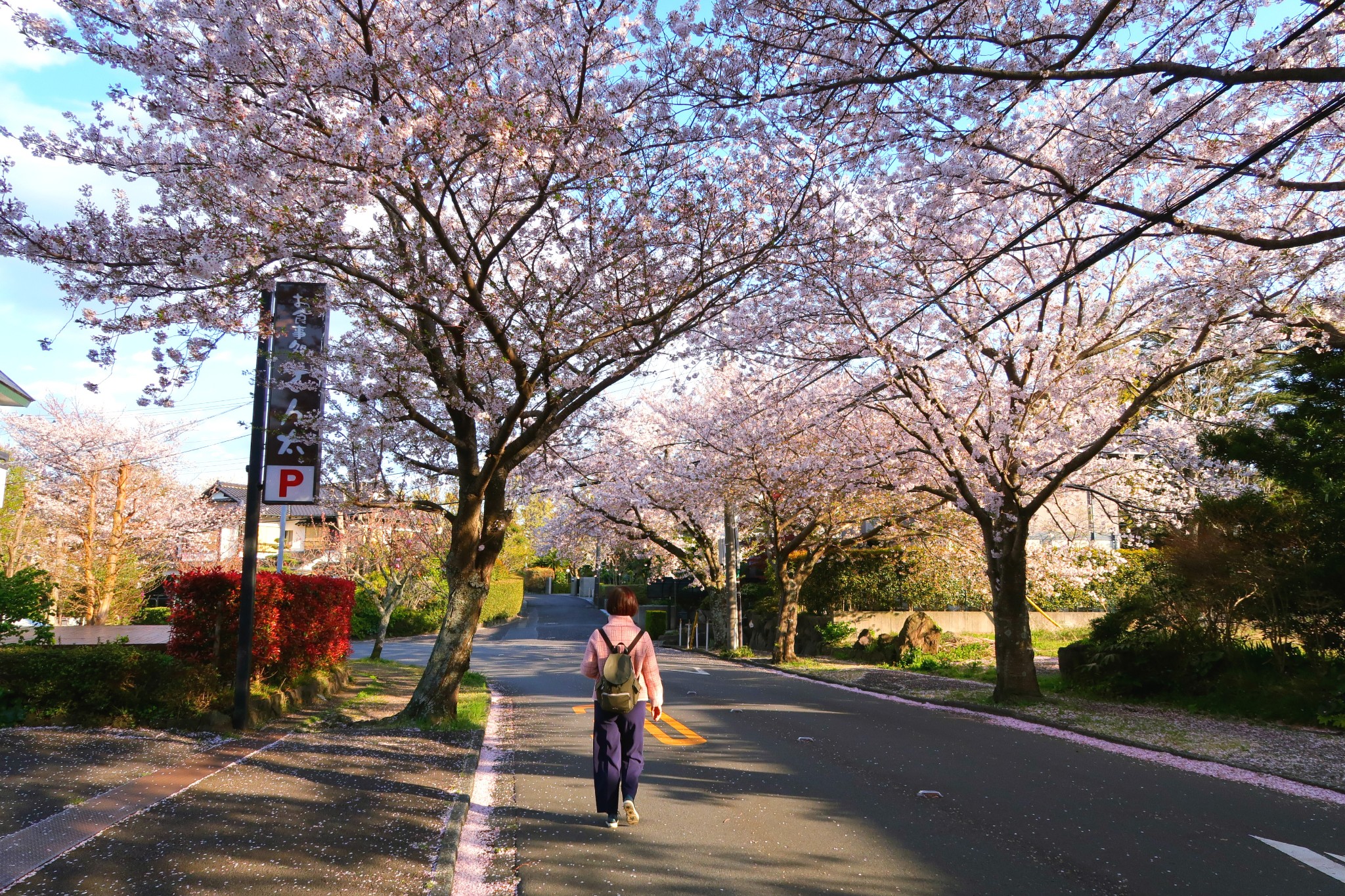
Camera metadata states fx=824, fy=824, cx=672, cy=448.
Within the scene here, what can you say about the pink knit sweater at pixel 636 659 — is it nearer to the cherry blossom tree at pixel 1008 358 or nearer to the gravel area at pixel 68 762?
the gravel area at pixel 68 762

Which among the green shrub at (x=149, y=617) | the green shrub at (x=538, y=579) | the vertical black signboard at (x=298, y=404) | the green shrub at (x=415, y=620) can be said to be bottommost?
the green shrub at (x=415, y=620)

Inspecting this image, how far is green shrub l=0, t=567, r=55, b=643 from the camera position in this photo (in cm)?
988

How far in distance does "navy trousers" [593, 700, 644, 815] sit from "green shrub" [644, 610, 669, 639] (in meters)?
32.4

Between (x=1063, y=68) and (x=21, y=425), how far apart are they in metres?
37.0

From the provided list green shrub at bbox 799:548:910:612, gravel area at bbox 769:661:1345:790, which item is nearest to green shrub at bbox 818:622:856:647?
green shrub at bbox 799:548:910:612

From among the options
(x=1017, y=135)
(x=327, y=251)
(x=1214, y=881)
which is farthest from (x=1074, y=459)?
(x=327, y=251)

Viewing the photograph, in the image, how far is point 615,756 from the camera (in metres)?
5.80

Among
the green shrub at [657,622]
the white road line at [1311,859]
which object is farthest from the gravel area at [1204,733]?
the green shrub at [657,622]

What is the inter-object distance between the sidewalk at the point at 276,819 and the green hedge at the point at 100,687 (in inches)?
20.5

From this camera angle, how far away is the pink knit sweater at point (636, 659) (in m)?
6.02

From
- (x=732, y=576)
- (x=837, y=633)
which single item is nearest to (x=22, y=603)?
(x=732, y=576)

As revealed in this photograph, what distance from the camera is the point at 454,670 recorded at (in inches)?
391

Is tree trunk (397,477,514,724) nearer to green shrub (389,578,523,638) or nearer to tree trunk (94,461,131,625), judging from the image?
tree trunk (94,461,131,625)

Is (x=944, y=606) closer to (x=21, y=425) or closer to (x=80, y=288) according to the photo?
(x=80, y=288)
